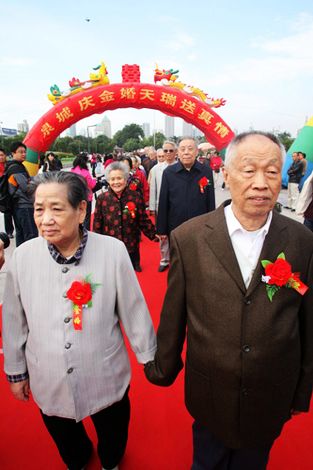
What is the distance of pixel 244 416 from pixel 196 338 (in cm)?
33

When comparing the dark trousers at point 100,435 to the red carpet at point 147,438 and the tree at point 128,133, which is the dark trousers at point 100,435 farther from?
the tree at point 128,133

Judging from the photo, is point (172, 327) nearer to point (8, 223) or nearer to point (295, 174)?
point (8, 223)

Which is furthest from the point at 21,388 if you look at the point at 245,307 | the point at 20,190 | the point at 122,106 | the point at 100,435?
the point at 122,106

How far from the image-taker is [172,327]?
1217 millimetres

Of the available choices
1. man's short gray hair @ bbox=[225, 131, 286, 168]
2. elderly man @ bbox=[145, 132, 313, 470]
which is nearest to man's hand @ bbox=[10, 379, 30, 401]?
elderly man @ bbox=[145, 132, 313, 470]

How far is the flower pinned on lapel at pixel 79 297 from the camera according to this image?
3.99ft

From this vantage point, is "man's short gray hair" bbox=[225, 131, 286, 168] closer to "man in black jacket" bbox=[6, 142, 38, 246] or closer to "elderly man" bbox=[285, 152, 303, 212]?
"man in black jacket" bbox=[6, 142, 38, 246]

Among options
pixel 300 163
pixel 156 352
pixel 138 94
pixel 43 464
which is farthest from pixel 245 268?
pixel 300 163

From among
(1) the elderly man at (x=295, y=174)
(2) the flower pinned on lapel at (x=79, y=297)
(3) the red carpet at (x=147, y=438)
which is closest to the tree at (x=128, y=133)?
(1) the elderly man at (x=295, y=174)

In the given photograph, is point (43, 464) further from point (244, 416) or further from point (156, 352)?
point (244, 416)

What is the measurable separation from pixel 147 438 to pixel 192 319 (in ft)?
3.71

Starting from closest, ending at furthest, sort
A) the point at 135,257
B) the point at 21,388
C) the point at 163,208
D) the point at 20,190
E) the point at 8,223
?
1. the point at 21,388
2. the point at 163,208
3. the point at 135,257
4. the point at 20,190
5. the point at 8,223

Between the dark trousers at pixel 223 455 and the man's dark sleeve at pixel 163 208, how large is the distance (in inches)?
96.7

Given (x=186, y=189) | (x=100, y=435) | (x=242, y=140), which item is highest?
(x=242, y=140)
